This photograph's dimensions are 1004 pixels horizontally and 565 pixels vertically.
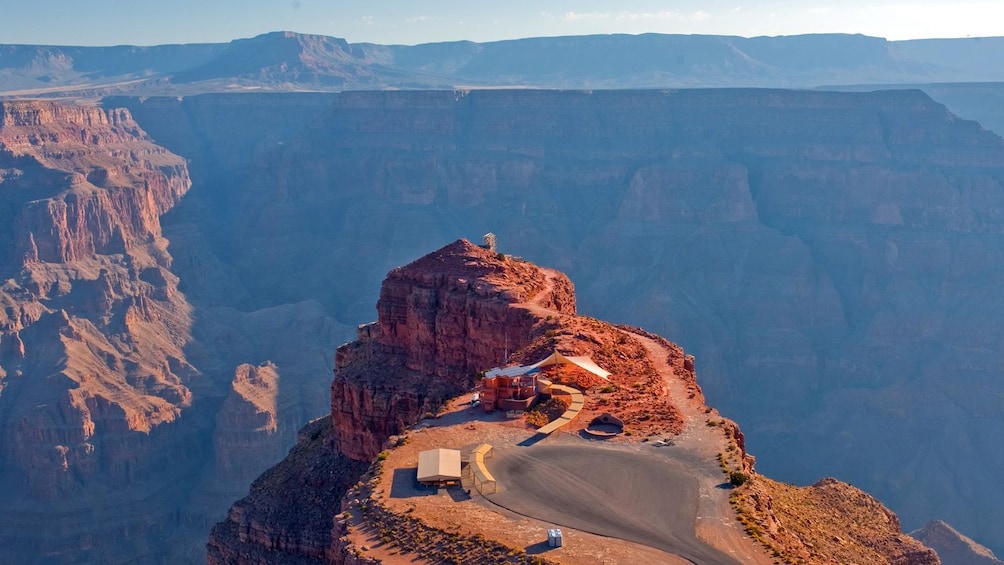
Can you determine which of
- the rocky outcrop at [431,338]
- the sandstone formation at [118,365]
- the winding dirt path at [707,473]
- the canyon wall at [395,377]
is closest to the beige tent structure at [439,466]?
the winding dirt path at [707,473]

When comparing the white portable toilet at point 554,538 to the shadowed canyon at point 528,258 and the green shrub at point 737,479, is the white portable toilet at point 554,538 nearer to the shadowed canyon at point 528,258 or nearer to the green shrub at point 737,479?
the green shrub at point 737,479

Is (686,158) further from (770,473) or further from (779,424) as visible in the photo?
(770,473)

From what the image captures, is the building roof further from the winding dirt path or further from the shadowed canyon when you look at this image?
the shadowed canyon

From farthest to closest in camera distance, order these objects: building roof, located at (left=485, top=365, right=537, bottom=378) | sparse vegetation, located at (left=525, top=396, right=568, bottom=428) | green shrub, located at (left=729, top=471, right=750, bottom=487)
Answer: building roof, located at (left=485, top=365, right=537, bottom=378)
sparse vegetation, located at (left=525, top=396, right=568, bottom=428)
green shrub, located at (left=729, top=471, right=750, bottom=487)

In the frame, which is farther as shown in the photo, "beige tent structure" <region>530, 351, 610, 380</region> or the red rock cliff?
the red rock cliff

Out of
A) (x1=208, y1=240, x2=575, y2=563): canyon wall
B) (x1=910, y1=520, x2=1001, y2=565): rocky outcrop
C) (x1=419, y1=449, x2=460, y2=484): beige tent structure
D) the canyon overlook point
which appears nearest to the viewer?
the canyon overlook point

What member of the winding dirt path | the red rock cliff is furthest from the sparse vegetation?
the red rock cliff

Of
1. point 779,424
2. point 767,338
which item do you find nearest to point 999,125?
point 767,338
